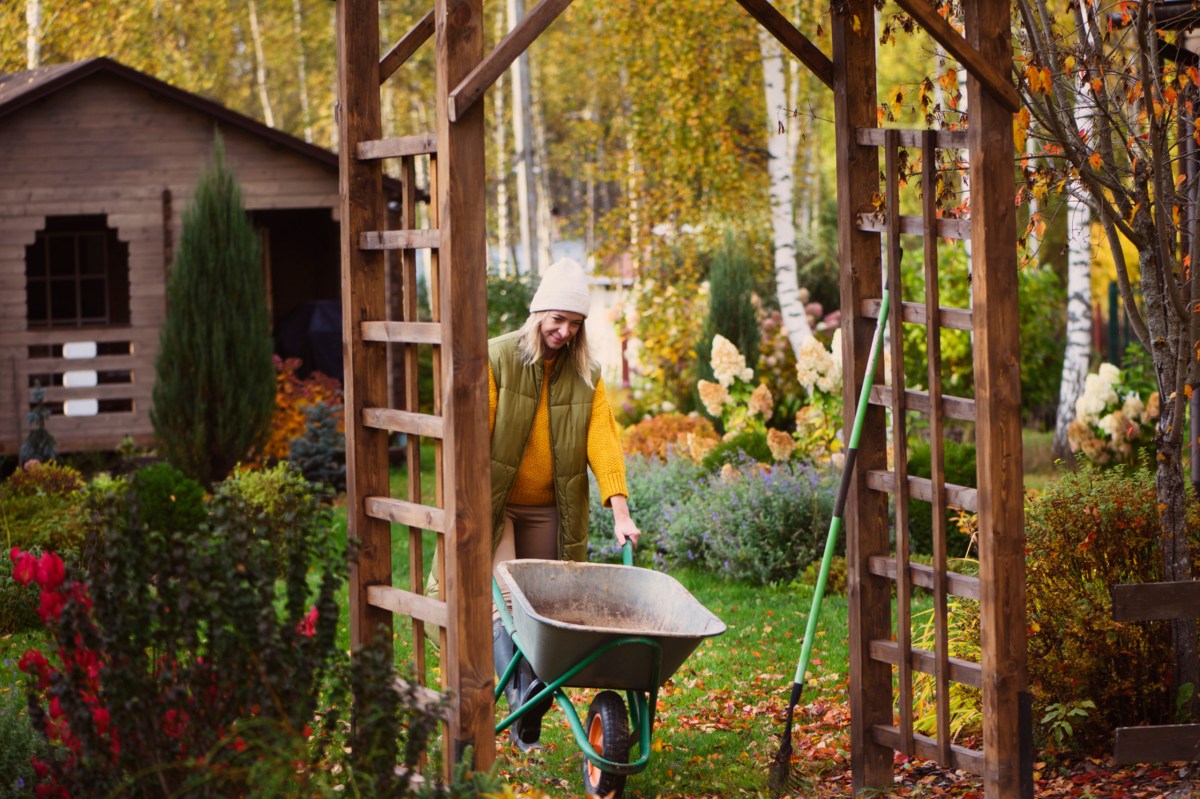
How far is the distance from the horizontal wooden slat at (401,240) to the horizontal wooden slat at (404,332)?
9.2 inches

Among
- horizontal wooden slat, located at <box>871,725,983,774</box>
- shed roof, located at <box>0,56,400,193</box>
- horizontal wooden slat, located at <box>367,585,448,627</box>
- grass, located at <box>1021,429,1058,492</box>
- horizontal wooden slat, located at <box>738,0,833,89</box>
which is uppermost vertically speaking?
shed roof, located at <box>0,56,400,193</box>

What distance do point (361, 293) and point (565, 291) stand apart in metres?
0.78

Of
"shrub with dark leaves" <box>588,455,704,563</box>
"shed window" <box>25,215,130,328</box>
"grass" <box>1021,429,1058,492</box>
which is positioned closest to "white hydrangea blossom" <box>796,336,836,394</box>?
"shrub with dark leaves" <box>588,455,704,563</box>

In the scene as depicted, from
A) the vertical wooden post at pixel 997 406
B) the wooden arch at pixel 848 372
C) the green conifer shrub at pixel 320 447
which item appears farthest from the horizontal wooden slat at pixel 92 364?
the vertical wooden post at pixel 997 406

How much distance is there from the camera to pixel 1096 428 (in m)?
10.1

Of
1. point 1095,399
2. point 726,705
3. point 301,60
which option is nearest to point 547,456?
point 726,705

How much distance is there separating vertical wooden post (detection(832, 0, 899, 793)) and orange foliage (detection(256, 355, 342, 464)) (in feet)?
29.3

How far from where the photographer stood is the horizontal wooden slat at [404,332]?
4.07 metres

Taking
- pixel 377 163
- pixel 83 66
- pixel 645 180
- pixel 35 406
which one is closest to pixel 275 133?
pixel 83 66

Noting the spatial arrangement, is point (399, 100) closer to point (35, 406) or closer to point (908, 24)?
point (35, 406)

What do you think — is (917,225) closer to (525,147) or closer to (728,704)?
(728,704)

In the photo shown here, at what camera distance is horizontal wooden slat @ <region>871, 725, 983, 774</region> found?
4.27 metres

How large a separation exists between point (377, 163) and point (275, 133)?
961 centimetres

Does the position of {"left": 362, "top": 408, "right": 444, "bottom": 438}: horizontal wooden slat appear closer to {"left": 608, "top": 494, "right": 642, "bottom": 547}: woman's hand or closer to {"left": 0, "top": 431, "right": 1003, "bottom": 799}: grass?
{"left": 0, "top": 431, "right": 1003, "bottom": 799}: grass
